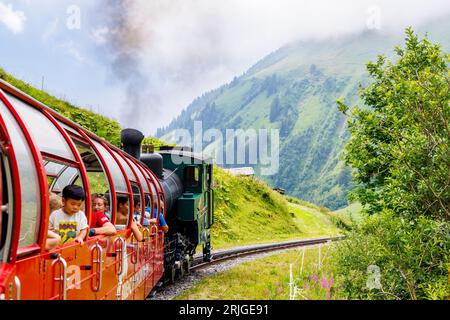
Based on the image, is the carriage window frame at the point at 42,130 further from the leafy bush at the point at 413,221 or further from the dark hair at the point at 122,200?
the leafy bush at the point at 413,221

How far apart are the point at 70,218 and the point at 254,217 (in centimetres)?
2989

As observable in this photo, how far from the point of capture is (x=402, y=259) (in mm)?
7172

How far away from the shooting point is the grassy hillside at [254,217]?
2966cm

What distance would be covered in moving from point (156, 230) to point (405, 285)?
4.91 meters

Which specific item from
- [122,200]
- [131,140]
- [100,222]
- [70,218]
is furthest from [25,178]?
[131,140]

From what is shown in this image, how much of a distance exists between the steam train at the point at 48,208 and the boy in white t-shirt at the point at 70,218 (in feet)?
0.55

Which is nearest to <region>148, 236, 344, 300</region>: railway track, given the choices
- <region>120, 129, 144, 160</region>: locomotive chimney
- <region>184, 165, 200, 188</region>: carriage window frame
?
<region>184, 165, 200, 188</region>: carriage window frame

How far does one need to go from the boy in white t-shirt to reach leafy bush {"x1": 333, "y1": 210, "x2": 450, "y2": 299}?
4.23 metres

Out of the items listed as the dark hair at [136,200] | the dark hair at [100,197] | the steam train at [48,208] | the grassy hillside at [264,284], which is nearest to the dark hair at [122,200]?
the steam train at [48,208]

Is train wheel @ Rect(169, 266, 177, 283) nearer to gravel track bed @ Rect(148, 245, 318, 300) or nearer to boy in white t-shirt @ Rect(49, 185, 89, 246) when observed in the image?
gravel track bed @ Rect(148, 245, 318, 300)

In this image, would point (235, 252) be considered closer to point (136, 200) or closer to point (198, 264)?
point (198, 264)
